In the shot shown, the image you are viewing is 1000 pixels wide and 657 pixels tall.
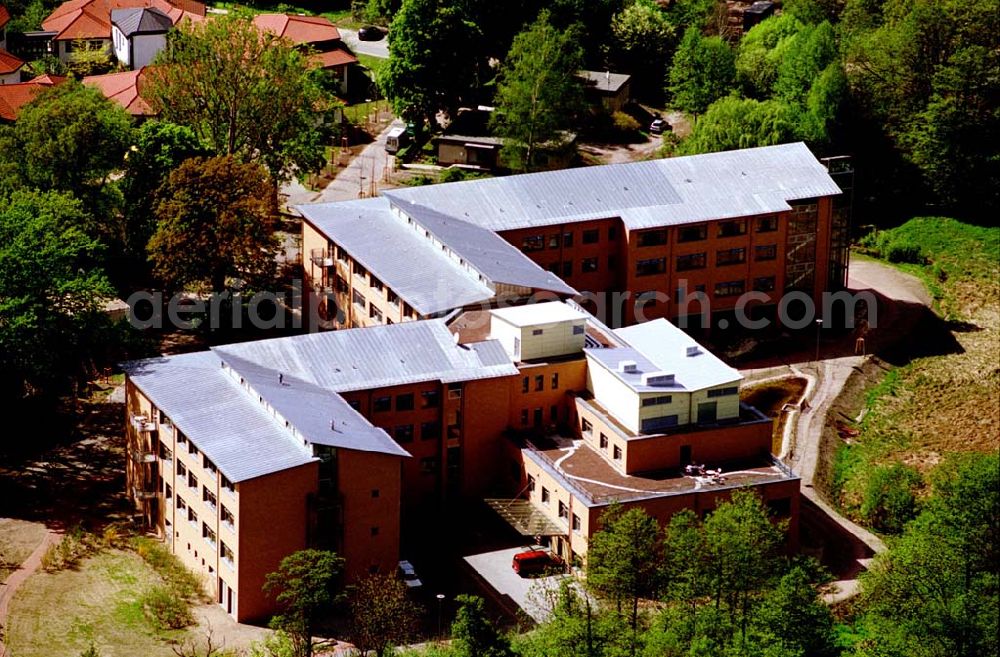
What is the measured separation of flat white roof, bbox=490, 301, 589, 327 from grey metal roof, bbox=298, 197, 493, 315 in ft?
10.6

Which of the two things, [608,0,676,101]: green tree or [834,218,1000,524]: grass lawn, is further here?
[608,0,676,101]: green tree

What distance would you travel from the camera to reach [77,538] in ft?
300

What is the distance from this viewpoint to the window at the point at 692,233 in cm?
11469

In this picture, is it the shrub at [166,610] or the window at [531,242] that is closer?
the shrub at [166,610]

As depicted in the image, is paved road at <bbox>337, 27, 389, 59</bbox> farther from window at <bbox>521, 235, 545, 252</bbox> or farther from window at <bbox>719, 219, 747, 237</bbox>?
window at <bbox>719, 219, 747, 237</bbox>

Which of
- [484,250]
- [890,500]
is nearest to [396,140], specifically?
[484,250]

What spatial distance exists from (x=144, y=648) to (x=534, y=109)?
6334 cm

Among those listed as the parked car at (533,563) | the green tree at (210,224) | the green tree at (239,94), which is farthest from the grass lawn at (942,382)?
the green tree at (239,94)

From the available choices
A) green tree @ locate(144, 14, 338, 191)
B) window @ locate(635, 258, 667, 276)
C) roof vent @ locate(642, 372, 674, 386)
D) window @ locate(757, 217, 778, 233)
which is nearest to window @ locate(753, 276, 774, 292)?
window @ locate(757, 217, 778, 233)

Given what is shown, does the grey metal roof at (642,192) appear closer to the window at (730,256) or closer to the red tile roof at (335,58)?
the window at (730,256)

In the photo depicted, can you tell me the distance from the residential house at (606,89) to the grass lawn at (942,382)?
87.5ft

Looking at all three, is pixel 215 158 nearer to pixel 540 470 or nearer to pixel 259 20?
pixel 540 470

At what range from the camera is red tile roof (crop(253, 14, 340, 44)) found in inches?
6201

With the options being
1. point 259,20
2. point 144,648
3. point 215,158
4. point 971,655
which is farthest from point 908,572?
point 259,20
